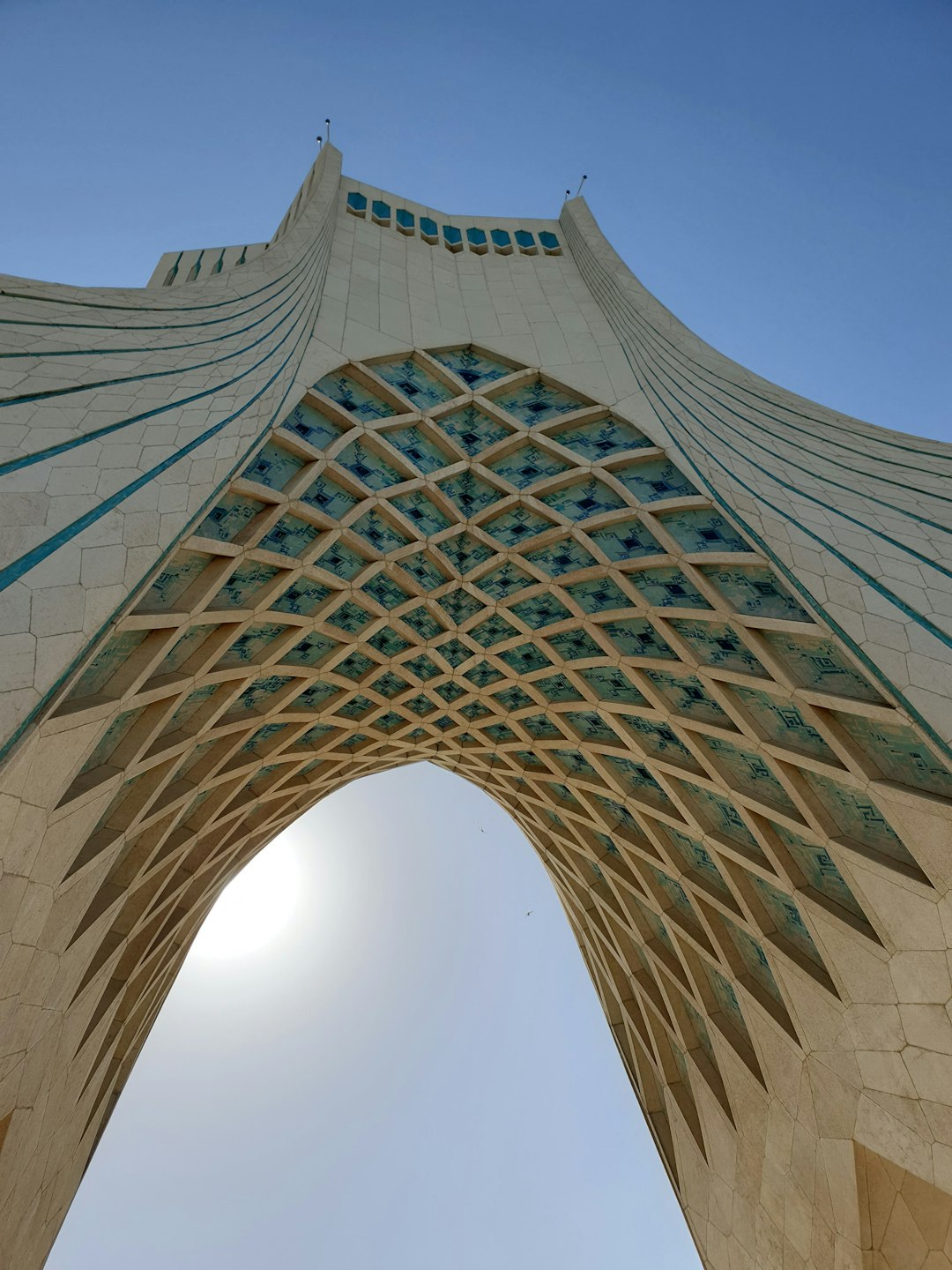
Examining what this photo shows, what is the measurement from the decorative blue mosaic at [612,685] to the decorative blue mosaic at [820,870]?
6.64ft

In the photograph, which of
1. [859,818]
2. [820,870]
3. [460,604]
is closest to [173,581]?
[460,604]

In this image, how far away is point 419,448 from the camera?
330 inches

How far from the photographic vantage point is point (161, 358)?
698cm

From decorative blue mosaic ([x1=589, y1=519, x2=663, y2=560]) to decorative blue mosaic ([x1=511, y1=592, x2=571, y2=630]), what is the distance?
3.21 feet

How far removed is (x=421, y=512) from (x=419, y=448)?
691mm

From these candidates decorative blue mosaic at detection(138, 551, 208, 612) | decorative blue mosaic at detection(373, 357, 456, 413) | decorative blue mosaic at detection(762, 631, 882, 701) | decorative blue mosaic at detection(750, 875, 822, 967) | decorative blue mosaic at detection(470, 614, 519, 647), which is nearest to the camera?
decorative blue mosaic at detection(138, 551, 208, 612)

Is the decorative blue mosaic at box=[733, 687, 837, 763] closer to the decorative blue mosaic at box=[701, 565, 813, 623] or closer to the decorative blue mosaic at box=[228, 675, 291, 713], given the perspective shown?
the decorative blue mosaic at box=[701, 565, 813, 623]

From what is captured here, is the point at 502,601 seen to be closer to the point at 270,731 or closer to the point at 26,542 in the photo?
the point at 270,731

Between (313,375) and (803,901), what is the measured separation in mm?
7058

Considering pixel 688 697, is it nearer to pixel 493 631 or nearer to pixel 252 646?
pixel 493 631

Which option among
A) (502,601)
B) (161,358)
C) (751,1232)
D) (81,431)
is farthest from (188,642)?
(751,1232)

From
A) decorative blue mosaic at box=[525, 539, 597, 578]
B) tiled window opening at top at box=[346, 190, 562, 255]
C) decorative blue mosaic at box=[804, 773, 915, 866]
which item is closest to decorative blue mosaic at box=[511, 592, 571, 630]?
decorative blue mosaic at box=[525, 539, 597, 578]

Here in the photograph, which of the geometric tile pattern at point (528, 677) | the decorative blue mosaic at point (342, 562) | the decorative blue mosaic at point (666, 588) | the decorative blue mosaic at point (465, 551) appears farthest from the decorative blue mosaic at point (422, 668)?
the decorative blue mosaic at point (666, 588)

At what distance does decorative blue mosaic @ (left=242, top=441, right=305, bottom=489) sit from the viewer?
709cm
